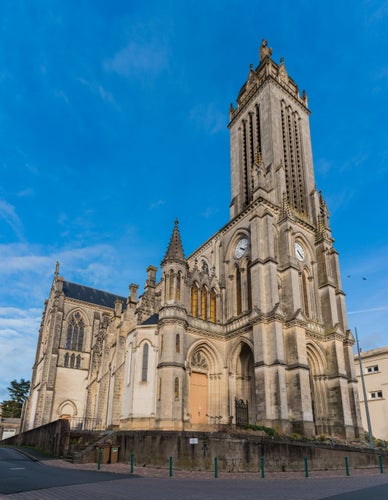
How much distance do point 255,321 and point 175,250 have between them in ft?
26.5

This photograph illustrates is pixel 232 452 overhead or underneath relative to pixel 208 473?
overhead

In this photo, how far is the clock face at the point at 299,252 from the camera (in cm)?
3252

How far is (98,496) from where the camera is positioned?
9758 millimetres

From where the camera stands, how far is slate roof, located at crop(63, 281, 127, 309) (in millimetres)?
57125

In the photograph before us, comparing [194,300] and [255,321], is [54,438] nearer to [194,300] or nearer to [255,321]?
[194,300]

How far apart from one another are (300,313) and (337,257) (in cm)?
917

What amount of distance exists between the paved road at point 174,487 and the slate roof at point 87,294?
143 ft

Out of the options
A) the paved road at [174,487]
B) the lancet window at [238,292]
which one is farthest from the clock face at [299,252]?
the paved road at [174,487]

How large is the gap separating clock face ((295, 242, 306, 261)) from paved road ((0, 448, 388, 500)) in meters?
19.5

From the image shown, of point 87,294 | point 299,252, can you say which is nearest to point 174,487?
point 299,252

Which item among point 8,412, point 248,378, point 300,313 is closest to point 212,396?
point 248,378

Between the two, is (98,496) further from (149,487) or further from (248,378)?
(248,378)

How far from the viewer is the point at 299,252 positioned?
3291 cm

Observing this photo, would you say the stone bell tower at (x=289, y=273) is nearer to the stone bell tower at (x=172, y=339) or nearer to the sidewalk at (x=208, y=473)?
the stone bell tower at (x=172, y=339)
